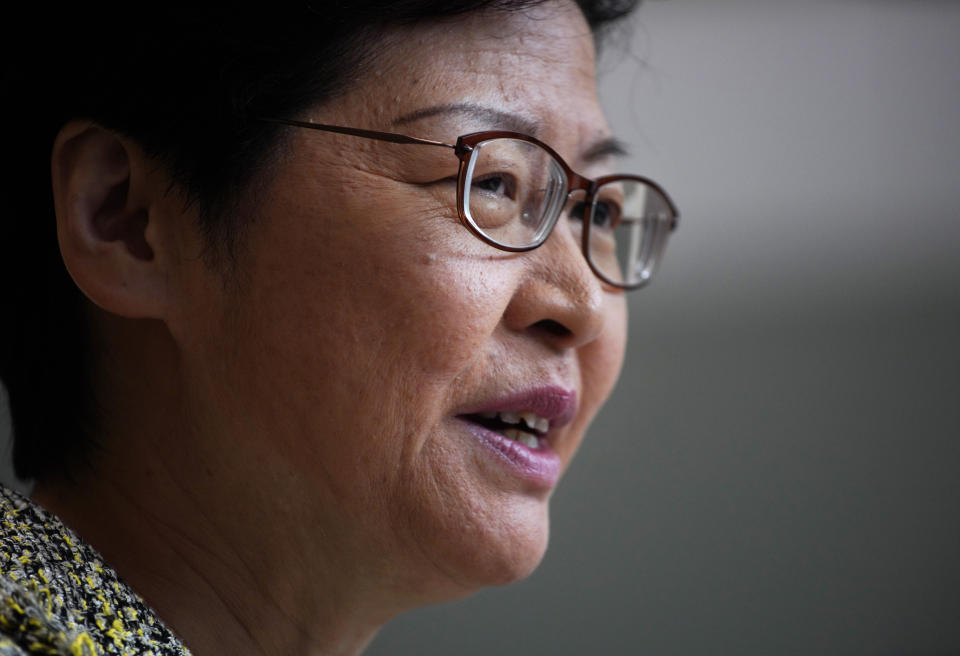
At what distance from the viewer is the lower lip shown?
977 mm

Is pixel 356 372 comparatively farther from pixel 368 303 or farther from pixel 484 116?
pixel 484 116

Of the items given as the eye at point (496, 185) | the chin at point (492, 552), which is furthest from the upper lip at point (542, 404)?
the eye at point (496, 185)

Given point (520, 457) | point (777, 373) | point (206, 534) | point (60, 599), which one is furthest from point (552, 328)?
point (777, 373)

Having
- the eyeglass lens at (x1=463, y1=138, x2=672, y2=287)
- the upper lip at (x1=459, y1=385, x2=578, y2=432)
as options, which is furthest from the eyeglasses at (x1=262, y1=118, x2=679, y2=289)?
the upper lip at (x1=459, y1=385, x2=578, y2=432)

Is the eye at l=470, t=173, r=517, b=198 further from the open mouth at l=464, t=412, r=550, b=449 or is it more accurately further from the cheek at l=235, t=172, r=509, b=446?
the open mouth at l=464, t=412, r=550, b=449

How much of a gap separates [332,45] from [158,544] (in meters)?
0.57

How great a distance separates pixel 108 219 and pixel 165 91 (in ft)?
0.49

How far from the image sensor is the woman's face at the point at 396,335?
35.5 inches

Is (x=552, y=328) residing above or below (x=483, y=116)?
below

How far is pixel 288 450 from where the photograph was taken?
94 cm

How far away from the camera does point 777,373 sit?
1.94 meters

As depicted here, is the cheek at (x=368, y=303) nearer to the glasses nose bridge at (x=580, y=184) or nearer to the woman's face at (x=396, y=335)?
the woman's face at (x=396, y=335)

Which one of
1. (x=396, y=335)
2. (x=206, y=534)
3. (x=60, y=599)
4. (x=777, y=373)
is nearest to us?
(x=60, y=599)

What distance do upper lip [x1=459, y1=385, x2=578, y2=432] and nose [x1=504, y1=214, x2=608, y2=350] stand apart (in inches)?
2.2
